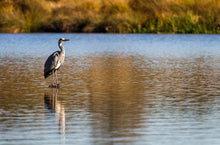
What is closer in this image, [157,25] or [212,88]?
[212,88]

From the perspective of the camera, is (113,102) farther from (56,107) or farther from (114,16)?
(114,16)

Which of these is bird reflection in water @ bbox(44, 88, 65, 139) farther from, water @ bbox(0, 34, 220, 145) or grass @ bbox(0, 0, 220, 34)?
grass @ bbox(0, 0, 220, 34)

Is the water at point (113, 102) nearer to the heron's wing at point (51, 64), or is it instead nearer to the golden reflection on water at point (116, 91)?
the golden reflection on water at point (116, 91)

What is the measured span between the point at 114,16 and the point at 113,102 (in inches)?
1296

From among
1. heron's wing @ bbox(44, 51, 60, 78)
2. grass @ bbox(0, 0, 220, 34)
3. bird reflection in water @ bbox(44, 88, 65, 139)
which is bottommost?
grass @ bbox(0, 0, 220, 34)

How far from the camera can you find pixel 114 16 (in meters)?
44.5

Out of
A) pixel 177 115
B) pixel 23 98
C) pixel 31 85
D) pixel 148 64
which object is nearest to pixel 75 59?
pixel 148 64

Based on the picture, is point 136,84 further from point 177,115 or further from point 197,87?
point 177,115

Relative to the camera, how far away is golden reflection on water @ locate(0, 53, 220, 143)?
10.3 m

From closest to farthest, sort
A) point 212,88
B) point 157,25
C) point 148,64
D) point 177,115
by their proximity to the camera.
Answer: point 177,115 → point 212,88 → point 148,64 → point 157,25

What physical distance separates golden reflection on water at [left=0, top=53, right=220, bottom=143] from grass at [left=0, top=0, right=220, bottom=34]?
21.5 meters

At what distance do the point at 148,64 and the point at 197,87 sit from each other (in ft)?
22.1

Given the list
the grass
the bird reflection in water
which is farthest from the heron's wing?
the grass

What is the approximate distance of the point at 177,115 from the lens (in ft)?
34.4
